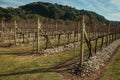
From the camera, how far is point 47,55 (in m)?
19.9

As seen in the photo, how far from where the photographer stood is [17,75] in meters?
12.9

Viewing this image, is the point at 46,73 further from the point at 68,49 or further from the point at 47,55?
the point at 68,49

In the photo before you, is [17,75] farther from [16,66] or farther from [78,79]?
[78,79]

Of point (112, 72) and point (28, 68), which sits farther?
point (28, 68)

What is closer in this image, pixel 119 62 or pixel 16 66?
pixel 16 66

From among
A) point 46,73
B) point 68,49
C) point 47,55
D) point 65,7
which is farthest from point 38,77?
point 65,7

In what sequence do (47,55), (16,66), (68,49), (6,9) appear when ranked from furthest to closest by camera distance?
(6,9)
(68,49)
(47,55)
(16,66)

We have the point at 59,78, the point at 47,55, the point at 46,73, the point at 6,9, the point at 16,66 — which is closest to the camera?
the point at 59,78

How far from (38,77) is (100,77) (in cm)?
356

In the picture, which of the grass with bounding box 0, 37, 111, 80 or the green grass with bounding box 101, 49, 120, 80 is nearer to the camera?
the grass with bounding box 0, 37, 111, 80

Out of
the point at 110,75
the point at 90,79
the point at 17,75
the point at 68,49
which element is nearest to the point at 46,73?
the point at 17,75

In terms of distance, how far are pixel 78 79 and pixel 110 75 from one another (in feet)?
7.07

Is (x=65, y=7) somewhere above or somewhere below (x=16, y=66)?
above

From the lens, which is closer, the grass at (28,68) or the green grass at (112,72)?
the grass at (28,68)
